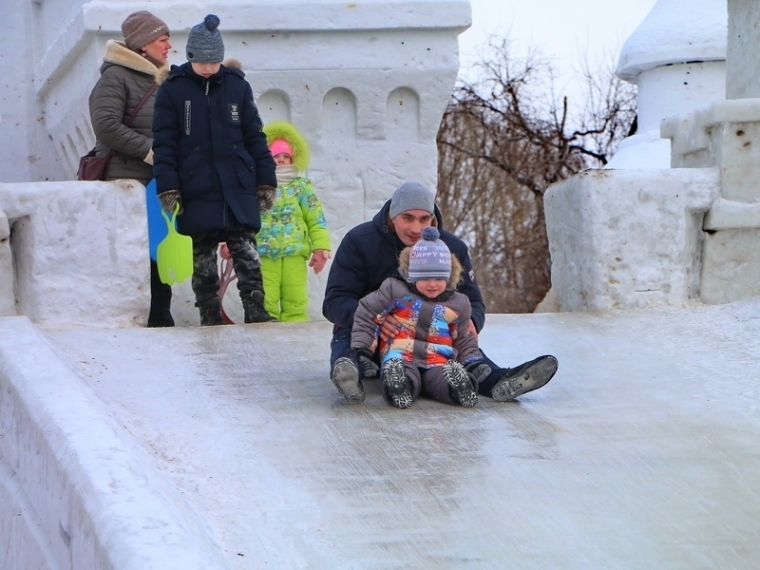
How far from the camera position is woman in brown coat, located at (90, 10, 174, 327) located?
688cm

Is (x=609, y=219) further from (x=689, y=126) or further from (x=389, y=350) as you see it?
(x=389, y=350)

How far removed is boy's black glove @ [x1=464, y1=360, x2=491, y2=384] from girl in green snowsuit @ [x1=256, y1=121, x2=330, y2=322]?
93.6 inches

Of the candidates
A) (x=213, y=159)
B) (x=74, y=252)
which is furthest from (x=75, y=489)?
(x=213, y=159)

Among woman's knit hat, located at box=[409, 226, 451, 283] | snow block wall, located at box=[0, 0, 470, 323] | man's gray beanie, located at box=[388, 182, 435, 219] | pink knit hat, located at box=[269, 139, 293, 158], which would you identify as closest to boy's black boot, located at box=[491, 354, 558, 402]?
woman's knit hat, located at box=[409, 226, 451, 283]

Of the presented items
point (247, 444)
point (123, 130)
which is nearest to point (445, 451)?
point (247, 444)

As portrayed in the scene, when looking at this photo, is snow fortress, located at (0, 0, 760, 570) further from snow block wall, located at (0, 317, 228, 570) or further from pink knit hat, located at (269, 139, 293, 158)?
pink knit hat, located at (269, 139, 293, 158)

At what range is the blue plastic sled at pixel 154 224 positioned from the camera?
21.9 ft

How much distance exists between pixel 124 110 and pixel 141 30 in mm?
435

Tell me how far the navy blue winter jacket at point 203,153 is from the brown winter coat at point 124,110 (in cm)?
36

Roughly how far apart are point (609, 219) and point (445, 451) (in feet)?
9.39

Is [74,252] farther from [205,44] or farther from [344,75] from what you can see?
[344,75]

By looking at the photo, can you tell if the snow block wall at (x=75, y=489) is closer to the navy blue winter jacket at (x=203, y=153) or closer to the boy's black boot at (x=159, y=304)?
the navy blue winter jacket at (x=203, y=153)

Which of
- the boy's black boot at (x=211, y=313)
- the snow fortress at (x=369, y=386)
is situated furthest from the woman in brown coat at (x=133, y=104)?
the snow fortress at (x=369, y=386)

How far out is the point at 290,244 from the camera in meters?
7.36
